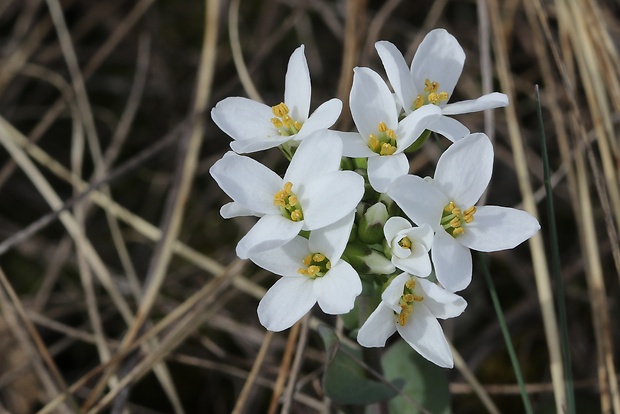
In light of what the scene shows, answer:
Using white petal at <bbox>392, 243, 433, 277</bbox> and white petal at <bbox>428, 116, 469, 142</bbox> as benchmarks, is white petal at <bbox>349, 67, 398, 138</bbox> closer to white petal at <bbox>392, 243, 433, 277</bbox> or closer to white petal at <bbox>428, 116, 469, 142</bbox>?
white petal at <bbox>428, 116, 469, 142</bbox>

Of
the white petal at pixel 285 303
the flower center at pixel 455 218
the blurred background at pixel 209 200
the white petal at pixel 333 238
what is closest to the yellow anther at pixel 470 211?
the flower center at pixel 455 218

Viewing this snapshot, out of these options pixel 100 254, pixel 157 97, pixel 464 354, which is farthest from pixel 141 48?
pixel 464 354

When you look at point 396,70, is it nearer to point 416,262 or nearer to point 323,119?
point 323,119

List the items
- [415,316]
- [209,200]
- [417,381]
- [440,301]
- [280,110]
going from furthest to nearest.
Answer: [209,200]
[417,381]
[280,110]
[415,316]
[440,301]

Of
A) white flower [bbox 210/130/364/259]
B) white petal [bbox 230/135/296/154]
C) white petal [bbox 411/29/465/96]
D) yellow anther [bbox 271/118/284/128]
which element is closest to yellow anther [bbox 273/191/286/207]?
white flower [bbox 210/130/364/259]

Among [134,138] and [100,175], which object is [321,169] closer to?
[100,175]

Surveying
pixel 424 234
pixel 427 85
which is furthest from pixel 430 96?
pixel 424 234

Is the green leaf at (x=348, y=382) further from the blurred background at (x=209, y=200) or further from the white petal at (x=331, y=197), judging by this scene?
the white petal at (x=331, y=197)
